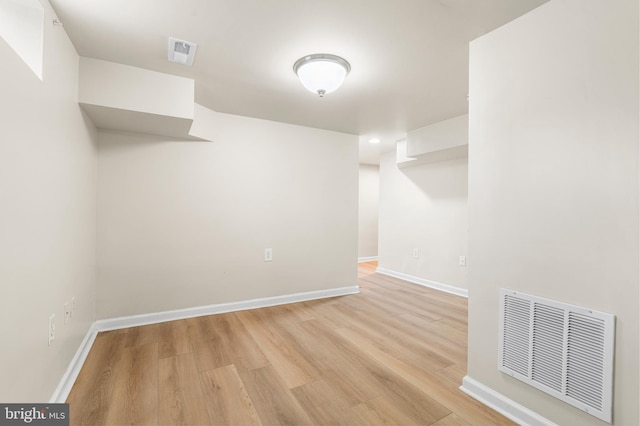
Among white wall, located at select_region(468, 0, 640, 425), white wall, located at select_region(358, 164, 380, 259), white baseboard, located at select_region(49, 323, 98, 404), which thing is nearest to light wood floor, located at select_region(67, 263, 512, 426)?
white baseboard, located at select_region(49, 323, 98, 404)

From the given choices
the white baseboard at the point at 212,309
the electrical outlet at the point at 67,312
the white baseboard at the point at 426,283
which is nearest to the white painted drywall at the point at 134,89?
the electrical outlet at the point at 67,312

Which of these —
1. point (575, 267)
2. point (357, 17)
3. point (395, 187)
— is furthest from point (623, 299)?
point (395, 187)

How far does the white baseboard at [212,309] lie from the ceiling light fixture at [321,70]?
2.35m

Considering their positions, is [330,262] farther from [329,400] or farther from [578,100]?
[578,100]

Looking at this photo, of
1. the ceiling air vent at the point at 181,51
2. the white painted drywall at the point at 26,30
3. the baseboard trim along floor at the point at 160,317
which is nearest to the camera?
the white painted drywall at the point at 26,30

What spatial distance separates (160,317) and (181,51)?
2.39 meters

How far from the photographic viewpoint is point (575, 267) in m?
1.29

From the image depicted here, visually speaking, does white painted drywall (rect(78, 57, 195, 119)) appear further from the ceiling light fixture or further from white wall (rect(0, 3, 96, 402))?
the ceiling light fixture

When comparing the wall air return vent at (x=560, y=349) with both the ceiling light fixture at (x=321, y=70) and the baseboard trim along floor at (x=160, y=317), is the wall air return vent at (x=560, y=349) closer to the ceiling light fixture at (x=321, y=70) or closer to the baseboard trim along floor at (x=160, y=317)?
the ceiling light fixture at (x=321, y=70)

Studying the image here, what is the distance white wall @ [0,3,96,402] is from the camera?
42.5 inches

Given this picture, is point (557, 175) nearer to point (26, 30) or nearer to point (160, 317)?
point (26, 30)

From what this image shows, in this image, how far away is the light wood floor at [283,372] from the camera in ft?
4.97

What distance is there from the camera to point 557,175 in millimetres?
1350

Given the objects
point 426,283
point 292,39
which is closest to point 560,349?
point 292,39
